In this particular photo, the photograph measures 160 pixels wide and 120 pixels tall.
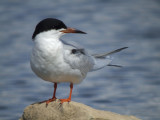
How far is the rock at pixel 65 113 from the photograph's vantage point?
6.96 metres

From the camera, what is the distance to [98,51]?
12555 millimetres

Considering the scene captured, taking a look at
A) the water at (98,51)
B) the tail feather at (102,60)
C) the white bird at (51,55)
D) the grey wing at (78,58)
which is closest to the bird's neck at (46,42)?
the white bird at (51,55)

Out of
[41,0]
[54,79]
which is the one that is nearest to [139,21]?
[41,0]

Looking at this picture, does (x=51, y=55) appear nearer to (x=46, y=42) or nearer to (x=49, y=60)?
(x=49, y=60)

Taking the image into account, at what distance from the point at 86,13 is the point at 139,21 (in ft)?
5.97

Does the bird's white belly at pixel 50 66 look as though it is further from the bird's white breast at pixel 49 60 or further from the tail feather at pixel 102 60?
the tail feather at pixel 102 60

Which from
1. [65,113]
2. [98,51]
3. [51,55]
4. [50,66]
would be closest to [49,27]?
[51,55]

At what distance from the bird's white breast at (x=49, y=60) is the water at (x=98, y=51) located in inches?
72.8

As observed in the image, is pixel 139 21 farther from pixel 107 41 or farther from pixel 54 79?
pixel 54 79

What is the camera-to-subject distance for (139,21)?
49.2ft

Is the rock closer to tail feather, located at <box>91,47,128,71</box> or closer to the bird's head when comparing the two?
the bird's head

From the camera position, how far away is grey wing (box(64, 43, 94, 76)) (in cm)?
736

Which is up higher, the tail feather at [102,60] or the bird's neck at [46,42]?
the bird's neck at [46,42]

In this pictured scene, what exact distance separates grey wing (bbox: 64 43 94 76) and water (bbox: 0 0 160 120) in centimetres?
84
